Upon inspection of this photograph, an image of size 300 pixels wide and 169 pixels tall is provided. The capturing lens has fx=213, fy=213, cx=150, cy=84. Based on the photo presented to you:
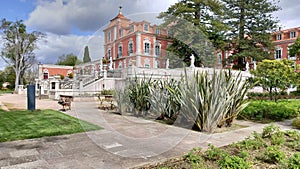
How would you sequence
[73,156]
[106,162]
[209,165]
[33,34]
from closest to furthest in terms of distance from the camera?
1. [209,165]
2. [106,162]
3. [73,156]
4. [33,34]

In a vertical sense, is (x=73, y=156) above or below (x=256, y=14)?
below

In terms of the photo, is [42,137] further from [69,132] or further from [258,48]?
[258,48]

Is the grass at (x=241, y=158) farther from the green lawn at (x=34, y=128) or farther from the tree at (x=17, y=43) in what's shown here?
the tree at (x=17, y=43)

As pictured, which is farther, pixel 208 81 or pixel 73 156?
pixel 208 81

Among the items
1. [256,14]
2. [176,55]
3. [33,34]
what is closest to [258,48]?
[256,14]

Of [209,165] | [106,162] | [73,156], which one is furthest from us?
[73,156]

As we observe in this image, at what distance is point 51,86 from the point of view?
62.5ft

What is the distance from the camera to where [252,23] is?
97.9 feet

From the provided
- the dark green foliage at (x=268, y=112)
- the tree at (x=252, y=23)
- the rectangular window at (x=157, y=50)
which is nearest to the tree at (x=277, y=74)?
the dark green foliage at (x=268, y=112)

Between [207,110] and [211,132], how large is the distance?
63cm

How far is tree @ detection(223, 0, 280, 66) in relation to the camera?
28839 millimetres

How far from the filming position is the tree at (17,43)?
32.2m

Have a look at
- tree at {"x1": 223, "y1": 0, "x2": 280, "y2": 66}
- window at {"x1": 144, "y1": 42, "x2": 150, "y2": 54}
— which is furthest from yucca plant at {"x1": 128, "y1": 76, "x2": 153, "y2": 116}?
tree at {"x1": 223, "y1": 0, "x2": 280, "y2": 66}

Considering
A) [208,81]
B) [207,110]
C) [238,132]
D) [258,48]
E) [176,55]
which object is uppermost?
[258,48]
